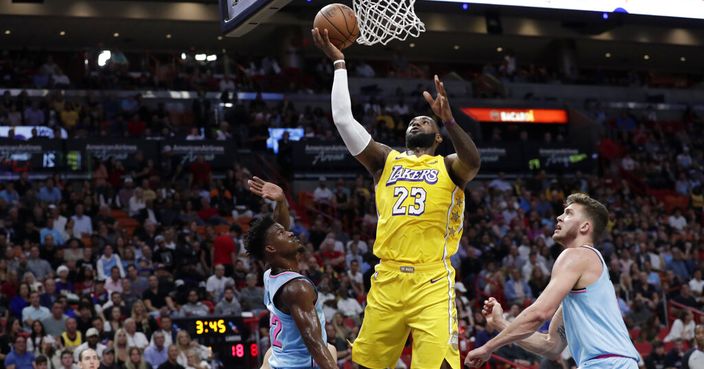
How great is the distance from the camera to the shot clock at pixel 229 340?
12672 mm

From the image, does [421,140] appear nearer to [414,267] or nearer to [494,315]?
[414,267]

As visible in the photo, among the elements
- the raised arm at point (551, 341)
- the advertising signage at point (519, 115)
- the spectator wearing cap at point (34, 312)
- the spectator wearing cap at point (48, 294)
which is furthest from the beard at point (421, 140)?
the advertising signage at point (519, 115)

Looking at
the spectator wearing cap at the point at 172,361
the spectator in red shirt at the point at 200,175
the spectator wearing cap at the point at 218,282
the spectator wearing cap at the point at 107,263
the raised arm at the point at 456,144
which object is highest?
the spectator in red shirt at the point at 200,175

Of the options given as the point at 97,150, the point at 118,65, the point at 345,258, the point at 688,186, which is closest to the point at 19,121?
the point at 97,150

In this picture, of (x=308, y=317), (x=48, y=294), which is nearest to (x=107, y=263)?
(x=48, y=294)

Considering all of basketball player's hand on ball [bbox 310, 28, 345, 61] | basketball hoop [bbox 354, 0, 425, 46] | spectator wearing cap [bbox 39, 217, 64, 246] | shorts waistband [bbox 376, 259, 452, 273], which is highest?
basketball hoop [bbox 354, 0, 425, 46]

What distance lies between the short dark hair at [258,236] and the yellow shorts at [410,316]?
96 centimetres

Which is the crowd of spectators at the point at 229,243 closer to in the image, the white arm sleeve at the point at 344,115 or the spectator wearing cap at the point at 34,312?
the spectator wearing cap at the point at 34,312

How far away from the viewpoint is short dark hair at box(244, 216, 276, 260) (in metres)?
6.35

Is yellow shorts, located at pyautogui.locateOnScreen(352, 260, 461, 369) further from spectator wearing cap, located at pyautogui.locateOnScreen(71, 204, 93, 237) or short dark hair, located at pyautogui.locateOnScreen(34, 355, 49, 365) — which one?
spectator wearing cap, located at pyautogui.locateOnScreen(71, 204, 93, 237)

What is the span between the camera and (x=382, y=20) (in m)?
8.73

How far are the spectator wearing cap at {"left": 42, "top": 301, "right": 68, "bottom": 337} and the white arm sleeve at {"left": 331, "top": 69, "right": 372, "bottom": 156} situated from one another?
7808 mm

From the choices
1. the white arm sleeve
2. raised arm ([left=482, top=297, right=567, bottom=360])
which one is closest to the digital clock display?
the white arm sleeve

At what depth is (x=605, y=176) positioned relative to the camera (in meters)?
27.9
